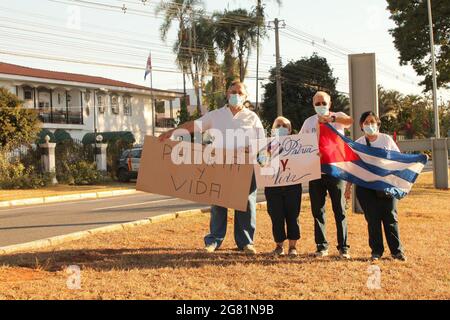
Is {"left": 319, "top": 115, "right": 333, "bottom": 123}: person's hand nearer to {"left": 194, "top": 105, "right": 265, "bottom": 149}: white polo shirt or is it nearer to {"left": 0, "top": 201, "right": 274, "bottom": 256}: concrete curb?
{"left": 194, "top": 105, "right": 265, "bottom": 149}: white polo shirt

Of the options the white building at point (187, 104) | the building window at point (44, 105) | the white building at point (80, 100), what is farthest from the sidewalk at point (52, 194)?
the white building at point (187, 104)

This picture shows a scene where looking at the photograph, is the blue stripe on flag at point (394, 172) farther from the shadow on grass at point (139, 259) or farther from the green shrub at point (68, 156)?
the green shrub at point (68, 156)

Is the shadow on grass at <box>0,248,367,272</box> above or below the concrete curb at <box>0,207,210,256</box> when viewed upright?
below

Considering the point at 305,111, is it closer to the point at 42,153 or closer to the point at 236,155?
the point at 42,153

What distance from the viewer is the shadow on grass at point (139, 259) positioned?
6465mm

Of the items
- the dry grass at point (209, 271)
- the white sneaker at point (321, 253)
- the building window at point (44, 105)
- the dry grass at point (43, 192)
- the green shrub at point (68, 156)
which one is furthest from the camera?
the building window at point (44, 105)

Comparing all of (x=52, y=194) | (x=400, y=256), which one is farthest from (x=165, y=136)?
(x=52, y=194)

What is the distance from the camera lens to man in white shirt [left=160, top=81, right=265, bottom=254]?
7.02 m

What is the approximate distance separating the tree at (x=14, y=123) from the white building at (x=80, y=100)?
13.4m

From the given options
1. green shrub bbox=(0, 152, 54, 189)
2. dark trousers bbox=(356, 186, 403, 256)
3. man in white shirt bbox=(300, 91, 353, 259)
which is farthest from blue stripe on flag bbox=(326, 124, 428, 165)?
green shrub bbox=(0, 152, 54, 189)

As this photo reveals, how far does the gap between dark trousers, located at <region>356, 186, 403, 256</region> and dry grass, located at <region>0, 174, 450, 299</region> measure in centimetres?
19

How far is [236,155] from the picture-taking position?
716 cm

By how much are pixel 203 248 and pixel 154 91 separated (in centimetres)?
4231

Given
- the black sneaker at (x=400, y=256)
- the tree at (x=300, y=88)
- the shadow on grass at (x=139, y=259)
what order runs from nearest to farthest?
the shadow on grass at (x=139, y=259) < the black sneaker at (x=400, y=256) < the tree at (x=300, y=88)
